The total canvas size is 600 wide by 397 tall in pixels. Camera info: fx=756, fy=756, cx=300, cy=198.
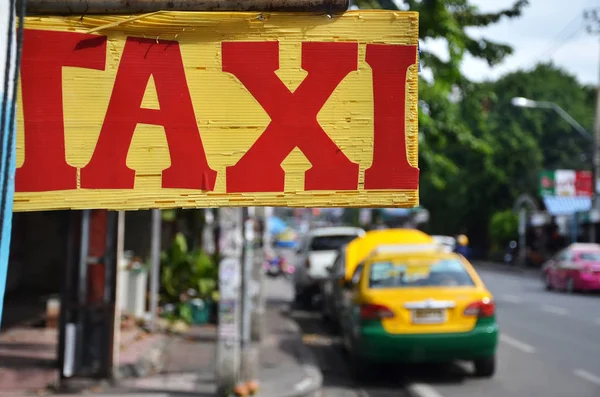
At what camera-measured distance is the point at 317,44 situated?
289 cm

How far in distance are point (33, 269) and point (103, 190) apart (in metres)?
16.0

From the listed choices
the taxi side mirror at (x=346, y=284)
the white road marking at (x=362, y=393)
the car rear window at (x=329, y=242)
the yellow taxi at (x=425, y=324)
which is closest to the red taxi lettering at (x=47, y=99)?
the yellow taxi at (x=425, y=324)

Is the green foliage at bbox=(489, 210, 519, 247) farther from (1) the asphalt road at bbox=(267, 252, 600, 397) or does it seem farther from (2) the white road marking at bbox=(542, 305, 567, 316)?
(1) the asphalt road at bbox=(267, 252, 600, 397)

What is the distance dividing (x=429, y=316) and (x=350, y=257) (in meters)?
6.54

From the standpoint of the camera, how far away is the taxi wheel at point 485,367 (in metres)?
9.25

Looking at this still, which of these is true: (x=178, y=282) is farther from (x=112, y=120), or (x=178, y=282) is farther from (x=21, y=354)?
(x=112, y=120)

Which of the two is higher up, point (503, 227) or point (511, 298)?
point (503, 227)

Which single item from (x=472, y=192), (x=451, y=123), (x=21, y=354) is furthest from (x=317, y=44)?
(x=472, y=192)

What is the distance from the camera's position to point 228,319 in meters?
8.09

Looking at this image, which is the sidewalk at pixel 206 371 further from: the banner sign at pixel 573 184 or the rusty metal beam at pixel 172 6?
the banner sign at pixel 573 184

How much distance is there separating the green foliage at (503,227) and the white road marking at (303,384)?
4316cm

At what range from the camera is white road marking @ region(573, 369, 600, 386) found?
9133 mm

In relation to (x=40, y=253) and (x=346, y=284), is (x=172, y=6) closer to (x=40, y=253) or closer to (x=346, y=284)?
(x=346, y=284)

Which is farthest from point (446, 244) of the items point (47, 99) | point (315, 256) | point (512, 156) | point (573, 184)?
point (512, 156)
